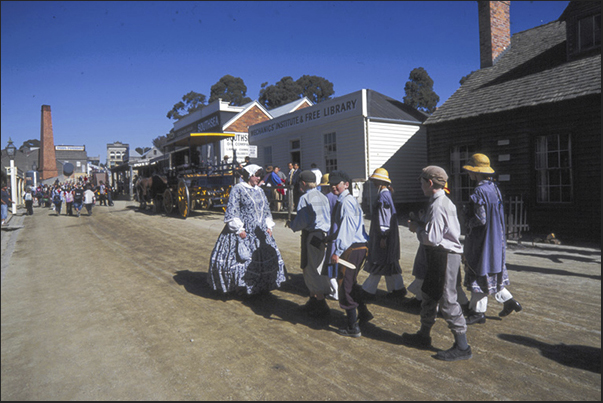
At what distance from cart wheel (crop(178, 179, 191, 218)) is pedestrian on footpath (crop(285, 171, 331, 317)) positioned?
10.2 m

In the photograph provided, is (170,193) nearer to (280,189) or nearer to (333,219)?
(280,189)

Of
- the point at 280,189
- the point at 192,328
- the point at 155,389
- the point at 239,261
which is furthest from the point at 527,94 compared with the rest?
the point at 155,389

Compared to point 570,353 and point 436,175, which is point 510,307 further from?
point 436,175

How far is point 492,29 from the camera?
48.6 ft

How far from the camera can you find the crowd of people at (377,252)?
346 centimetres

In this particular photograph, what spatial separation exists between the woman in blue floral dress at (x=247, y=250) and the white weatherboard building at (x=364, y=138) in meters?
9.04

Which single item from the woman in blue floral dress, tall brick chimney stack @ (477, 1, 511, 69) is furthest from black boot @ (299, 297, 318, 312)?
tall brick chimney stack @ (477, 1, 511, 69)

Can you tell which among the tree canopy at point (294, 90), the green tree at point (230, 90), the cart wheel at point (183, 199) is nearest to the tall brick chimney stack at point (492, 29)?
the cart wheel at point (183, 199)

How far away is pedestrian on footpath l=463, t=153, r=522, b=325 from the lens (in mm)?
4113

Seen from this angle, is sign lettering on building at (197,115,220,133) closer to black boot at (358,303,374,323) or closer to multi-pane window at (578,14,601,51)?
multi-pane window at (578,14,601,51)

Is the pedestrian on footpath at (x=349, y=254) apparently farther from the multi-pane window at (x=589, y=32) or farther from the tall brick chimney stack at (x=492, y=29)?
the tall brick chimney stack at (x=492, y=29)

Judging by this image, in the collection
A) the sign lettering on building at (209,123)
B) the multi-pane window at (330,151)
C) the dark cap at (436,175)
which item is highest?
the sign lettering on building at (209,123)

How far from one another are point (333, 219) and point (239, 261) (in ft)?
5.34

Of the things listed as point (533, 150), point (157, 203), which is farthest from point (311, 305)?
point (157, 203)
